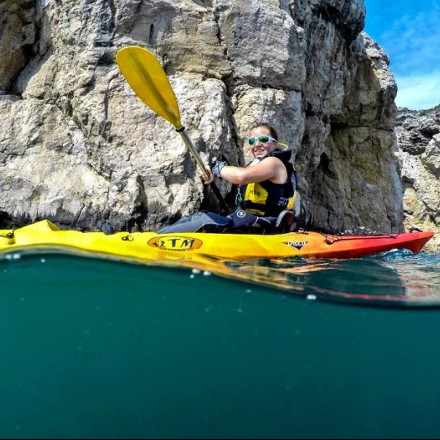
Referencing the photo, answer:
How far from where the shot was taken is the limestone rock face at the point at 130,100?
5.93m

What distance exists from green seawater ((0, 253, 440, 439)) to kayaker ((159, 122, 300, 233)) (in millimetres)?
1065

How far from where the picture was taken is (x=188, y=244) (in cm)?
386

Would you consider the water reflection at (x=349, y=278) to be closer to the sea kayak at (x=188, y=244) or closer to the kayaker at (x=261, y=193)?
the sea kayak at (x=188, y=244)

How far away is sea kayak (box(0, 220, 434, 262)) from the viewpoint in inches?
134

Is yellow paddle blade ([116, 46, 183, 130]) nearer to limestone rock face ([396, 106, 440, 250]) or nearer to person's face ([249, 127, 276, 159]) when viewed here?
person's face ([249, 127, 276, 159])

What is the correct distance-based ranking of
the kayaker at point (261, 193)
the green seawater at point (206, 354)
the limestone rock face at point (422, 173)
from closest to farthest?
the green seawater at point (206, 354), the kayaker at point (261, 193), the limestone rock face at point (422, 173)

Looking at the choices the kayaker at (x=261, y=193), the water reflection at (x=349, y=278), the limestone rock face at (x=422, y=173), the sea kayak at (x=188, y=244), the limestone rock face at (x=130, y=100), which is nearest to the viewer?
the water reflection at (x=349, y=278)

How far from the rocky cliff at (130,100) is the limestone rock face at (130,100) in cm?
1

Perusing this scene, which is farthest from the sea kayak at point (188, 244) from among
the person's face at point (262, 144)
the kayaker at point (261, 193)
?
the person's face at point (262, 144)

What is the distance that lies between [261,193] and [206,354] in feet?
8.70

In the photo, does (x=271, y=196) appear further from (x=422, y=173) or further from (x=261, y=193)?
(x=422, y=173)

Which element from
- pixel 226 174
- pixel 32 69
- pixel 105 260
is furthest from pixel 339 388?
pixel 32 69

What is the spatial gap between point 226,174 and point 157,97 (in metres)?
1.26

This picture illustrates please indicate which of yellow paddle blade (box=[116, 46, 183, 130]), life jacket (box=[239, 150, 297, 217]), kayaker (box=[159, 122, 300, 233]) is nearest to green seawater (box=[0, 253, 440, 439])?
kayaker (box=[159, 122, 300, 233])
